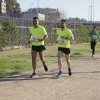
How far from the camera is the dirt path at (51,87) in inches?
292

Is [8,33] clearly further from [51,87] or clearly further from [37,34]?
[51,87]

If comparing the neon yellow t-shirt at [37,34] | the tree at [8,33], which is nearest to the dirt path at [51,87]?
the neon yellow t-shirt at [37,34]

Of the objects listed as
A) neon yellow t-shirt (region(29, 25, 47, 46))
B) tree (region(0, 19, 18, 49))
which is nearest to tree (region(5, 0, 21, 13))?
tree (region(0, 19, 18, 49))

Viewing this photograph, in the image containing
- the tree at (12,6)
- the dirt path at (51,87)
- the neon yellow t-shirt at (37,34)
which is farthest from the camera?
the tree at (12,6)

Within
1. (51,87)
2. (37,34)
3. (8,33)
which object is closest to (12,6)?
(8,33)

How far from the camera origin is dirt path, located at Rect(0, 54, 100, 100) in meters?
7.42

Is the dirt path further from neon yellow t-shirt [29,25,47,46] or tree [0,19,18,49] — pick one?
tree [0,19,18,49]

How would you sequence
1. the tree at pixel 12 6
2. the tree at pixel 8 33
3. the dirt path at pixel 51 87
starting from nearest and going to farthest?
the dirt path at pixel 51 87
the tree at pixel 8 33
the tree at pixel 12 6

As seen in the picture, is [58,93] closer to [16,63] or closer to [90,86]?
[90,86]

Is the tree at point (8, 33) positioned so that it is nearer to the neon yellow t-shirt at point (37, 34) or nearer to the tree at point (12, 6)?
the neon yellow t-shirt at point (37, 34)

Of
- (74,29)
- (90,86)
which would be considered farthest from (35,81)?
(74,29)

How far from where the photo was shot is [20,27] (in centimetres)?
2645

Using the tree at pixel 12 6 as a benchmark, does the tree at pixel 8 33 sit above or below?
below

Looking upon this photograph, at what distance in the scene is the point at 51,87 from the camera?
8555mm
